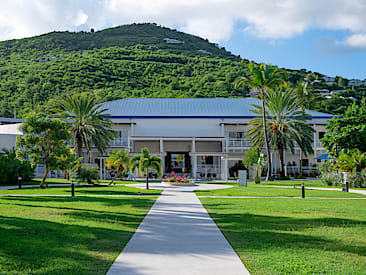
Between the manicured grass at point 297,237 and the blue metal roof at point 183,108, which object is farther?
the blue metal roof at point 183,108

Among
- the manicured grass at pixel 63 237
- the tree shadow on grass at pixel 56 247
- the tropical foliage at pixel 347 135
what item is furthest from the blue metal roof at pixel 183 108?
the tree shadow on grass at pixel 56 247

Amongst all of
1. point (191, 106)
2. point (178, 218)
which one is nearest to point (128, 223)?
point (178, 218)

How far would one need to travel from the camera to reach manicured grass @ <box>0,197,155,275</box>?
19.8 ft

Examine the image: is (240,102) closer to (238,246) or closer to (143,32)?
(238,246)

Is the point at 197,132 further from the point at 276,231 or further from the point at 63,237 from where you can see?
the point at 63,237

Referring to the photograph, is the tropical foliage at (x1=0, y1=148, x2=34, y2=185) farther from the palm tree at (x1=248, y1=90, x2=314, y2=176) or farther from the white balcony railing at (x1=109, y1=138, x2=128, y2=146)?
the palm tree at (x1=248, y1=90, x2=314, y2=176)

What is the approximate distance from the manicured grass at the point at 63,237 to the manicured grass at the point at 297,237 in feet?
8.36

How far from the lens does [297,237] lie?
8.39 m

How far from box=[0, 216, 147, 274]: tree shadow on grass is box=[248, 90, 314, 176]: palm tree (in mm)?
29927

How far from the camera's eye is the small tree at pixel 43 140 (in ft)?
70.0

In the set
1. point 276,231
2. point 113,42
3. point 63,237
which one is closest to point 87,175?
point 63,237

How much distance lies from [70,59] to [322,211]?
81.2m

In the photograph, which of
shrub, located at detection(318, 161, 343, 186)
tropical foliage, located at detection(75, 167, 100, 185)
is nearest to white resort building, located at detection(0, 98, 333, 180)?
shrub, located at detection(318, 161, 343, 186)

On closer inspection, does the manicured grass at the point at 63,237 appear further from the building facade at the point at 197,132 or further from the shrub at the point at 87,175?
the building facade at the point at 197,132
